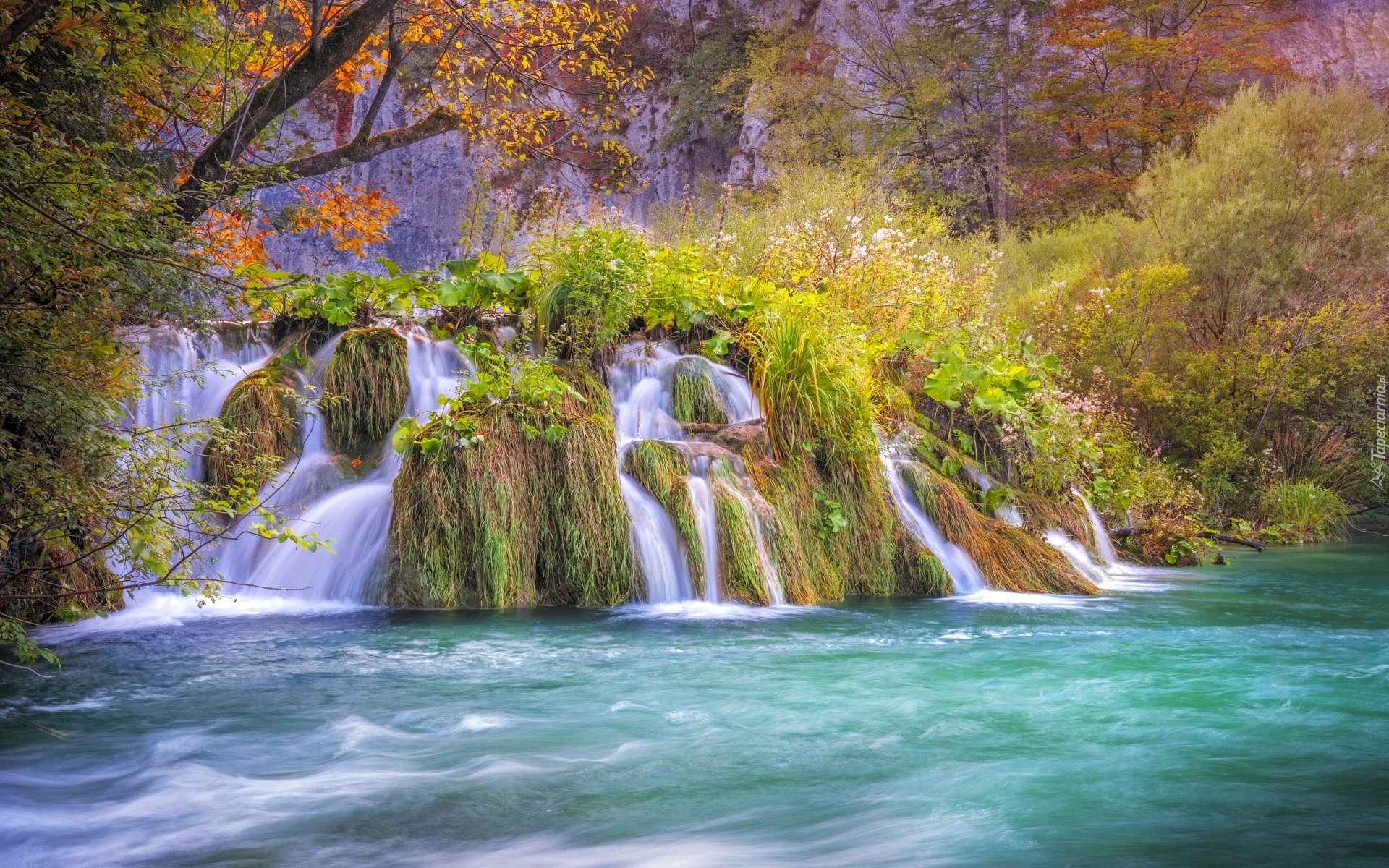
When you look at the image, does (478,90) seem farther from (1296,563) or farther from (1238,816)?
(1238,816)

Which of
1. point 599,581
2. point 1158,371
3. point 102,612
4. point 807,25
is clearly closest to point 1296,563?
point 1158,371

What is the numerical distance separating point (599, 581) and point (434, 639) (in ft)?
5.25

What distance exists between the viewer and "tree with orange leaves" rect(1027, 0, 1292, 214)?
80.8ft

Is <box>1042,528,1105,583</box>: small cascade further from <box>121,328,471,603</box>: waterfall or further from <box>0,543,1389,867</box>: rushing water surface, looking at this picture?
<box>121,328,471,603</box>: waterfall

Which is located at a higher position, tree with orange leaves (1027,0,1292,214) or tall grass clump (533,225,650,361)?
tree with orange leaves (1027,0,1292,214)

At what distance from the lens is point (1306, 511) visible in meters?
15.1

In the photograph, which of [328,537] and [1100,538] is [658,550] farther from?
[1100,538]

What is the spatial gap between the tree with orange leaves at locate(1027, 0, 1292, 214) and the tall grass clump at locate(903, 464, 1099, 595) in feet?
60.8

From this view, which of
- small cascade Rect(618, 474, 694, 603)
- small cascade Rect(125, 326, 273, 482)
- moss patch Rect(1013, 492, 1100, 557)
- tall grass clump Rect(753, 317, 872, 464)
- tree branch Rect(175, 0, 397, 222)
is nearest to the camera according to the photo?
tree branch Rect(175, 0, 397, 222)

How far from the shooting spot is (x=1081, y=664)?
5.46 meters

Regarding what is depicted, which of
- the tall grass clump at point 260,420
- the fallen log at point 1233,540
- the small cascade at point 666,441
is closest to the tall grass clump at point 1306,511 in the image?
the fallen log at point 1233,540

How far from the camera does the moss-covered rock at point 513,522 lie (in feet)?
23.5

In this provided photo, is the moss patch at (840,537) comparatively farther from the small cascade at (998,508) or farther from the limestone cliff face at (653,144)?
the limestone cliff face at (653,144)

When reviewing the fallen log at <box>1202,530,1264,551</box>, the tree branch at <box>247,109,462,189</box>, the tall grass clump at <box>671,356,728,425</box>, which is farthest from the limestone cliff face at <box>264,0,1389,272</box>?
the tree branch at <box>247,109,462,189</box>
